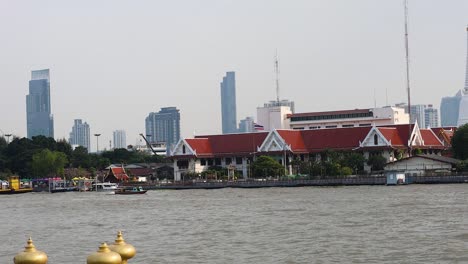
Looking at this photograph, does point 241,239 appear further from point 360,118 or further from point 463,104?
point 463,104

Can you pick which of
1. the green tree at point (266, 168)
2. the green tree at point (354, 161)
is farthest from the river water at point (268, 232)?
the green tree at point (266, 168)

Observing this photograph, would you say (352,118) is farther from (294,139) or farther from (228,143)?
(228,143)

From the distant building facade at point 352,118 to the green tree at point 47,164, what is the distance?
2739cm

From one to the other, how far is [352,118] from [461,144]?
2355 centimetres

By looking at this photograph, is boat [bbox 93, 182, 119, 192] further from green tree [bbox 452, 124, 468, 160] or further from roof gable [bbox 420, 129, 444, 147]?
green tree [bbox 452, 124, 468, 160]

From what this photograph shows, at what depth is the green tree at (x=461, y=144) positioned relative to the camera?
76.3m

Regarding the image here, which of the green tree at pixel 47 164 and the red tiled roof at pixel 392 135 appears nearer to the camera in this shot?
the red tiled roof at pixel 392 135

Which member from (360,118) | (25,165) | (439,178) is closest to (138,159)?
(25,165)

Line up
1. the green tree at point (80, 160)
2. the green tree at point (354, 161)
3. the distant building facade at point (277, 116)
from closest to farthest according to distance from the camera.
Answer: the green tree at point (354, 161) < the distant building facade at point (277, 116) < the green tree at point (80, 160)

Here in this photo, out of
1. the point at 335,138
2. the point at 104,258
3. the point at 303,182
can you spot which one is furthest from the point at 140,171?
the point at 104,258

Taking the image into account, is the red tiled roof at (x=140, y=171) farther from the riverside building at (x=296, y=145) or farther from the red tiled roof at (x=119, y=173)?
the riverside building at (x=296, y=145)

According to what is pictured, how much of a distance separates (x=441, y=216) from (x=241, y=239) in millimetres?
9169

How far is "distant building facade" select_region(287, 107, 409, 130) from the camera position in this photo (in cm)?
9750

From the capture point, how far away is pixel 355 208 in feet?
125
